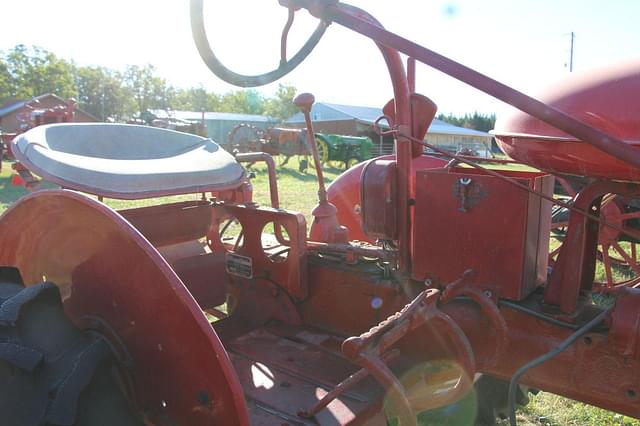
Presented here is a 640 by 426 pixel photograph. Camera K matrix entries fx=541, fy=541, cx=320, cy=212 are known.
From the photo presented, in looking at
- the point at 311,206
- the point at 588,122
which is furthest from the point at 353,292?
the point at 311,206

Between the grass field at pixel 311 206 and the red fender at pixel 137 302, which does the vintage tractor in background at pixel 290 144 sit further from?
the red fender at pixel 137 302

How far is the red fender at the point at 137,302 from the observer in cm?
131

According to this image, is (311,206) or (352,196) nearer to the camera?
(352,196)

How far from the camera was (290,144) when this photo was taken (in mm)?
16156

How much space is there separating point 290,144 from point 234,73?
14.5m

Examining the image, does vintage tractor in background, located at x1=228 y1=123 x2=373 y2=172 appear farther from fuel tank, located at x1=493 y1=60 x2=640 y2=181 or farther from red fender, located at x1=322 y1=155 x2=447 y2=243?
fuel tank, located at x1=493 y1=60 x2=640 y2=181

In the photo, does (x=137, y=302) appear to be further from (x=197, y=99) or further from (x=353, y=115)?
(x=197, y=99)

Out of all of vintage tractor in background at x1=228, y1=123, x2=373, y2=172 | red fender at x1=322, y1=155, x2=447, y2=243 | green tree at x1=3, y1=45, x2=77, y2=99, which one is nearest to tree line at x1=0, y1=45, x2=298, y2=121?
green tree at x1=3, y1=45, x2=77, y2=99

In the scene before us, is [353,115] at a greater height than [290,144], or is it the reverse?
[353,115]

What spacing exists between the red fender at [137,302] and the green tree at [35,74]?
4384cm

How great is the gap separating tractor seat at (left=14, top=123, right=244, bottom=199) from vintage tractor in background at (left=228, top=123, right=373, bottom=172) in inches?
506

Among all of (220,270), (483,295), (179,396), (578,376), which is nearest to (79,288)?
(179,396)

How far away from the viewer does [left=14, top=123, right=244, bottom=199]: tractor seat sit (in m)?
1.72

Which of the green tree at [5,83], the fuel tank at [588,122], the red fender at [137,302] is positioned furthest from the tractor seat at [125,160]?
the green tree at [5,83]
